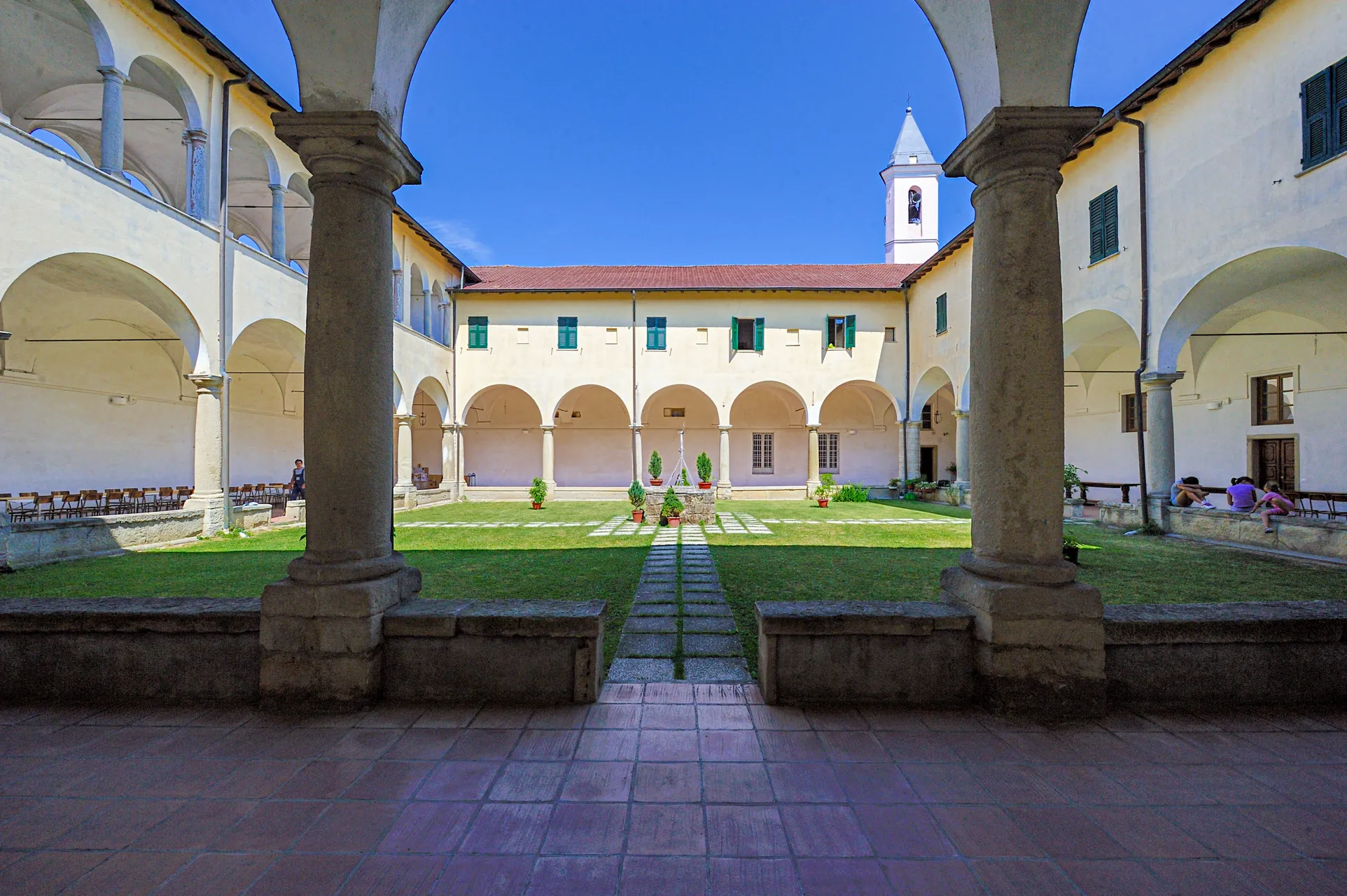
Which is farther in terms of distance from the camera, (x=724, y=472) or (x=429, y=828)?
(x=724, y=472)

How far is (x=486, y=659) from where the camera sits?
312cm

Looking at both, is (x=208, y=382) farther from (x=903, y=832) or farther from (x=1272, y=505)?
(x=1272, y=505)

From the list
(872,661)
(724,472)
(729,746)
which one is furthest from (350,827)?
(724,472)

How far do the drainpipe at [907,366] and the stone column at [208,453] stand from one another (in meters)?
18.9

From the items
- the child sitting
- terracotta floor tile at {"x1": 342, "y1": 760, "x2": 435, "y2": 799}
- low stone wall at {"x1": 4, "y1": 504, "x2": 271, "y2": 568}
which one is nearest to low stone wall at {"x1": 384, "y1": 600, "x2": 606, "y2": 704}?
terracotta floor tile at {"x1": 342, "y1": 760, "x2": 435, "y2": 799}

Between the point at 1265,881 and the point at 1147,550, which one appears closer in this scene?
the point at 1265,881

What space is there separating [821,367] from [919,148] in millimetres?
21196

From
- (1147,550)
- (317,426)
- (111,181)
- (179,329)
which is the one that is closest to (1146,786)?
(317,426)

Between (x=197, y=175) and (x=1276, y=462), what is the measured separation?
72.7 feet

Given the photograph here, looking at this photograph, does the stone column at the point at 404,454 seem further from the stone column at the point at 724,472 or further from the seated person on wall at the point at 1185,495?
the seated person on wall at the point at 1185,495

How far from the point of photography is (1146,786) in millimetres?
2371

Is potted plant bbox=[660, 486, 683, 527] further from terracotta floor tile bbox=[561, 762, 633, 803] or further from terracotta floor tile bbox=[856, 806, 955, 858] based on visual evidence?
terracotta floor tile bbox=[856, 806, 955, 858]

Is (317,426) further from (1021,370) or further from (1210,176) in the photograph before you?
(1210,176)

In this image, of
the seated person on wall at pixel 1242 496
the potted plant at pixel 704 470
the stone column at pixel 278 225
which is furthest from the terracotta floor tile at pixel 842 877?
the stone column at pixel 278 225
